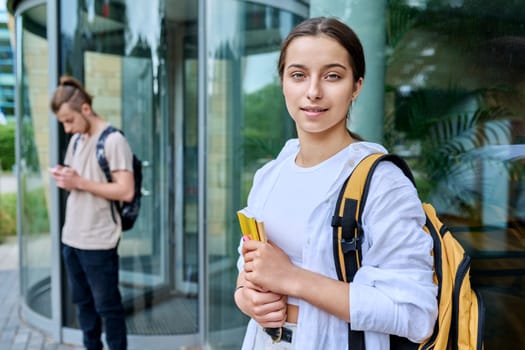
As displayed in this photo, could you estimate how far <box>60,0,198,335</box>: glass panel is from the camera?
4.18m

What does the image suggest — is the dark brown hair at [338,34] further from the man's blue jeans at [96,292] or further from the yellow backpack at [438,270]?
the man's blue jeans at [96,292]

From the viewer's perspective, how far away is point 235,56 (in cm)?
373

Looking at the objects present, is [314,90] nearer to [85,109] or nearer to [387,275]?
[387,275]

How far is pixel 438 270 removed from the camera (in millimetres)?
1045

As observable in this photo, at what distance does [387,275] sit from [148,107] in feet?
12.8

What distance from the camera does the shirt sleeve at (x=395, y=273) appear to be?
990mm

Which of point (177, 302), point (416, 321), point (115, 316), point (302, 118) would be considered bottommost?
point (177, 302)

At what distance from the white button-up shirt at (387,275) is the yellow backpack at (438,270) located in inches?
0.8

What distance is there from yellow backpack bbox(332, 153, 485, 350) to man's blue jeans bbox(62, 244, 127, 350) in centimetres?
229

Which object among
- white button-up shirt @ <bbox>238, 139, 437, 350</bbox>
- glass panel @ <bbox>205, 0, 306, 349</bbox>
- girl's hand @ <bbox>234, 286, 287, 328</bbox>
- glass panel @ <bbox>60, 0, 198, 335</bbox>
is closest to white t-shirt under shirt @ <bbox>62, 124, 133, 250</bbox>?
glass panel @ <bbox>205, 0, 306, 349</bbox>

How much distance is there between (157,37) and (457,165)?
3.36m

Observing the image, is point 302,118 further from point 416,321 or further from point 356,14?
point 356,14

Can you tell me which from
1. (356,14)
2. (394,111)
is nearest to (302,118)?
(394,111)

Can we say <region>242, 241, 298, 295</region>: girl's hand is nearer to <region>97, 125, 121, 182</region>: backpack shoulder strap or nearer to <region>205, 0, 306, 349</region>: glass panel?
<region>97, 125, 121, 182</region>: backpack shoulder strap
